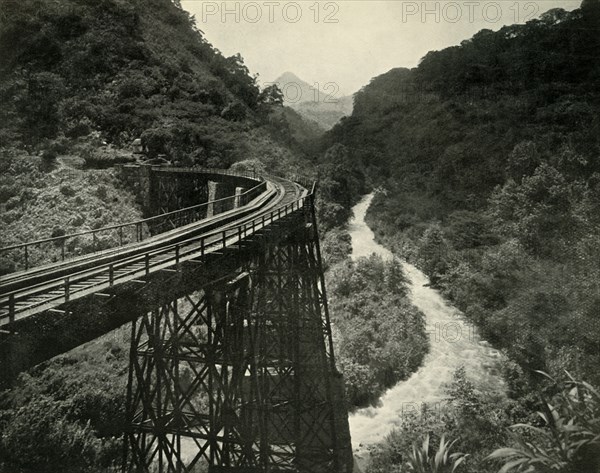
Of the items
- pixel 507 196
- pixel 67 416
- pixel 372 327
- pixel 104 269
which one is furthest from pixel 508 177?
pixel 67 416

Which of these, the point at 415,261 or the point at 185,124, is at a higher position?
the point at 185,124

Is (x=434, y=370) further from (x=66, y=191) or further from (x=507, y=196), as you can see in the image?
(x=66, y=191)

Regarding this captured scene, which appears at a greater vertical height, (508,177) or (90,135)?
(90,135)

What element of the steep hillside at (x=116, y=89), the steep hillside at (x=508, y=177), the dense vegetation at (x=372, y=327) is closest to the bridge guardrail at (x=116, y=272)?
the steep hillside at (x=508, y=177)

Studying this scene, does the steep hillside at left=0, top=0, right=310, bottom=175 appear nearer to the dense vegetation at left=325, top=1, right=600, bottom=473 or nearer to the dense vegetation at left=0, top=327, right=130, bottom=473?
the dense vegetation at left=325, top=1, right=600, bottom=473

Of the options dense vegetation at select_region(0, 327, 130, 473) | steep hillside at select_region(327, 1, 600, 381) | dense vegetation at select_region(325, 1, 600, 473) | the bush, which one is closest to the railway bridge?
dense vegetation at select_region(0, 327, 130, 473)

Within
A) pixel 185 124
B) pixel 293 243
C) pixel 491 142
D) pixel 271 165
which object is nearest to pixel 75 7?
pixel 185 124

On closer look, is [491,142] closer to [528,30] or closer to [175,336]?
[528,30]
